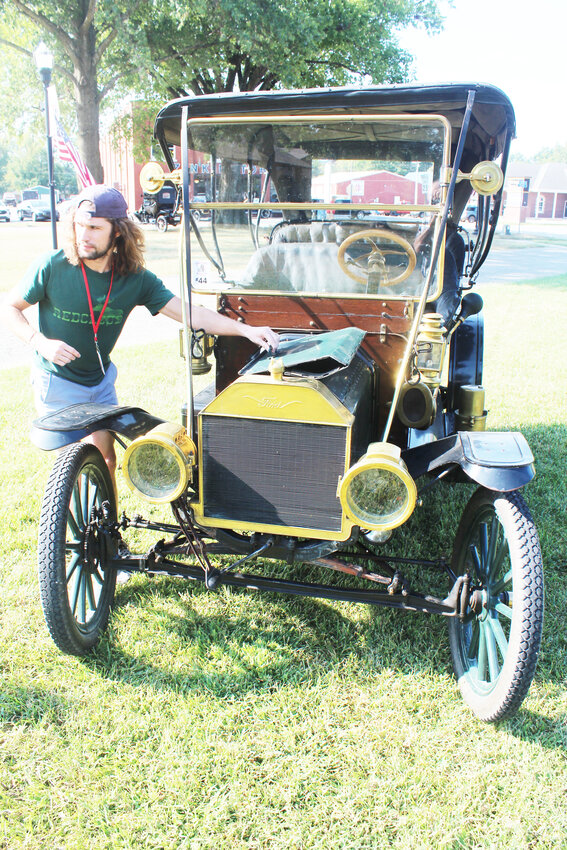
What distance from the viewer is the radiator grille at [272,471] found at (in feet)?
7.82

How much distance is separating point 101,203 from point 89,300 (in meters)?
0.43

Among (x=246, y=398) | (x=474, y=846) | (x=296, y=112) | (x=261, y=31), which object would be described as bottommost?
(x=474, y=846)

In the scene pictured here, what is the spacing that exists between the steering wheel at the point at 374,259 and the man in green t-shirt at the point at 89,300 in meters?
0.66

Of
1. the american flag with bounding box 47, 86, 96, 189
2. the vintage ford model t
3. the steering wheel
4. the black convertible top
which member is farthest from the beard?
the american flag with bounding box 47, 86, 96, 189

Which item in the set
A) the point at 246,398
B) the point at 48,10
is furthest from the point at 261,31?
the point at 246,398

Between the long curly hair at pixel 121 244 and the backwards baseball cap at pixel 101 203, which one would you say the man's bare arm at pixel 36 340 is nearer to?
the long curly hair at pixel 121 244

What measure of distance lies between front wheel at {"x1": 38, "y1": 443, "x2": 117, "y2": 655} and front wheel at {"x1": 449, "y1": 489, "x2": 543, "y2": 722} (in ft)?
4.74

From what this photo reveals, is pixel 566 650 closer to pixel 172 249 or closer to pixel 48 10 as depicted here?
pixel 172 249

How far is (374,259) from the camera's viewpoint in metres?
3.15

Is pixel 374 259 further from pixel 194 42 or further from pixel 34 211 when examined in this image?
pixel 34 211

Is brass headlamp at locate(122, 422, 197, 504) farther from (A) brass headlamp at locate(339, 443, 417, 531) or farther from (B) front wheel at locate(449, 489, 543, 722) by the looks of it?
(B) front wheel at locate(449, 489, 543, 722)

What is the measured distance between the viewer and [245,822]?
1.88 meters

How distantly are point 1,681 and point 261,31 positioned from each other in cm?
1836

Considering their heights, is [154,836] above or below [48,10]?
below
